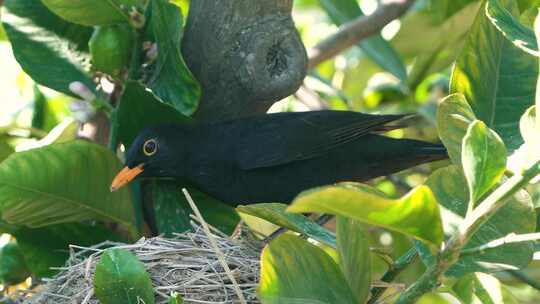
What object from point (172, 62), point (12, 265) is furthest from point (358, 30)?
point (12, 265)

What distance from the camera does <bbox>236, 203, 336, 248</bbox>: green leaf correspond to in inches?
89.2

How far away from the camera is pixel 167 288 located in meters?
Result: 2.67

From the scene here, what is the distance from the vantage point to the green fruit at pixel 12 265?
10.7 feet

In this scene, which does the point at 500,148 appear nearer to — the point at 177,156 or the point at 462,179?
the point at 462,179

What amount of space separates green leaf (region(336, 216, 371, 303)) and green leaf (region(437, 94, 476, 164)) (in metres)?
0.28

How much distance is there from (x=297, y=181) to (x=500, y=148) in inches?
67.0

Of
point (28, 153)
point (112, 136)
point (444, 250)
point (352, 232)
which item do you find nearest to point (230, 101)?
point (112, 136)

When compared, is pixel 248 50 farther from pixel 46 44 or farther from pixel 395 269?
pixel 395 269

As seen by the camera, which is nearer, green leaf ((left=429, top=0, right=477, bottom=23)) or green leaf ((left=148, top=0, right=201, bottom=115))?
green leaf ((left=148, top=0, right=201, bottom=115))

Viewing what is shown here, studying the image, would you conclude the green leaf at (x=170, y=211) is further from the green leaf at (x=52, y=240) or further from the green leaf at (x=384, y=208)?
the green leaf at (x=384, y=208)

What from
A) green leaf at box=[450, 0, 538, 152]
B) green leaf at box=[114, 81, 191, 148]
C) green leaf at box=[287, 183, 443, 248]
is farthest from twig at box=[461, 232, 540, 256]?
green leaf at box=[114, 81, 191, 148]

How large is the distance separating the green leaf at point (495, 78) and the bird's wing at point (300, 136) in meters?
0.92

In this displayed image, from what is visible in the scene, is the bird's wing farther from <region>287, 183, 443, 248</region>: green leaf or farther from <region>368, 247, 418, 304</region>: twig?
<region>287, 183, 443, 248</region>: green leaf

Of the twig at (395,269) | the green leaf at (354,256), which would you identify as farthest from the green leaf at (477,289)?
the green leaf at (354,256)
